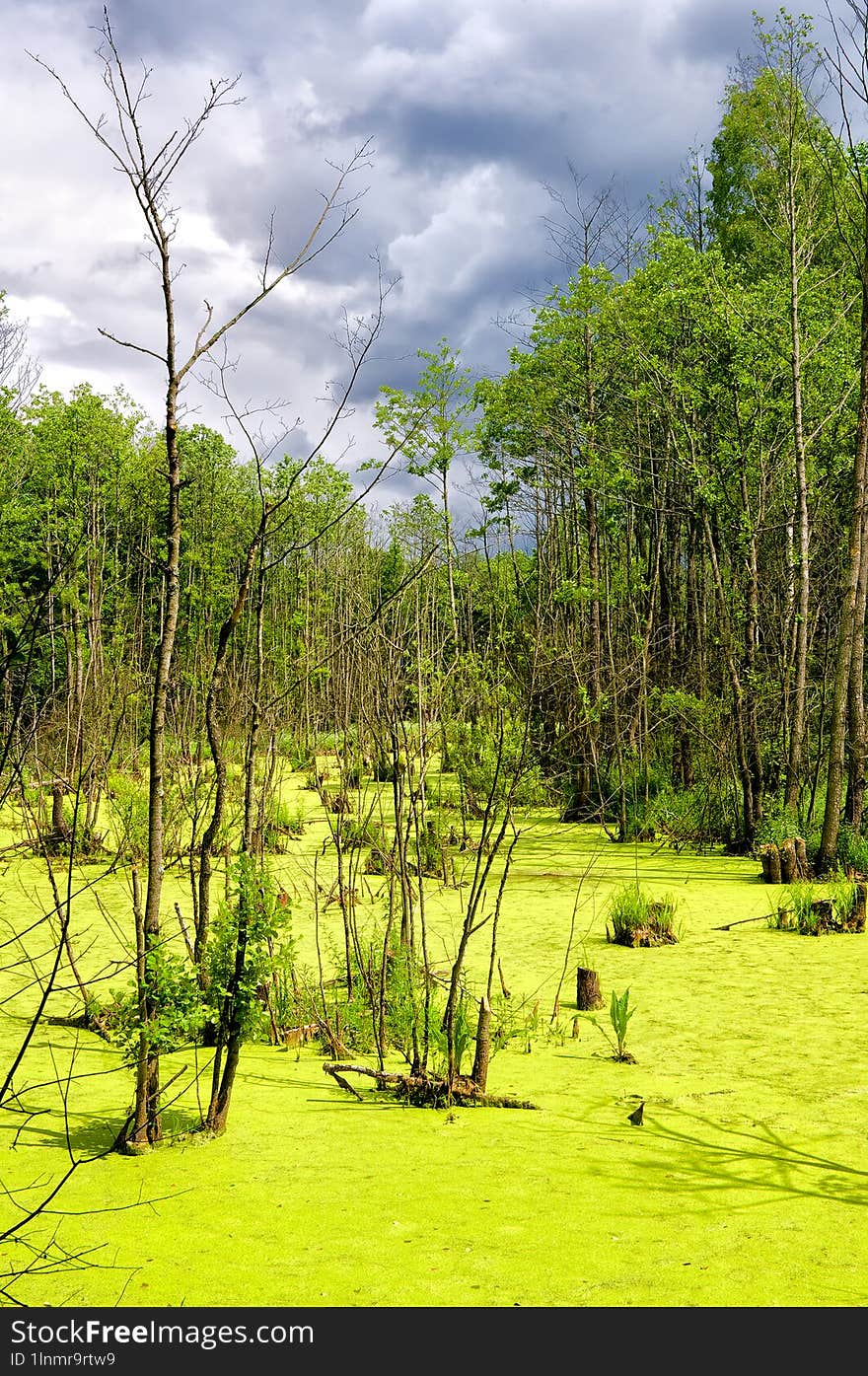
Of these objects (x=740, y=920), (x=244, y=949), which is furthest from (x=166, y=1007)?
(x=740, y=920)

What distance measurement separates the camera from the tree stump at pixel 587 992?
5.01m

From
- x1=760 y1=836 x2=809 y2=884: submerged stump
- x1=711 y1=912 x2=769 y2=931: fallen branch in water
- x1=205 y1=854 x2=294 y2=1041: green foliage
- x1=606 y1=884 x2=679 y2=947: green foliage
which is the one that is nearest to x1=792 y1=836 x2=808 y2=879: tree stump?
x1=760 y1=836 x2=809 y2=884: submerged stump

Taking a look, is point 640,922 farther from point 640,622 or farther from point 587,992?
point 640,622

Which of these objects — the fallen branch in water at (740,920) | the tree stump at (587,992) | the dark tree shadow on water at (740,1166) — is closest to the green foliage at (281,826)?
the fallen branch in water at (740,920)

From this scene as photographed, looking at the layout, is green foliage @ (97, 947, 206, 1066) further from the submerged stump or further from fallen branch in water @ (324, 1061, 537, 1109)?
the submerged stump

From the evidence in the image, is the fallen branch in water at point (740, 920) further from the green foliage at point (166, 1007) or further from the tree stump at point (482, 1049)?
the green foliage at point (166, 1007)

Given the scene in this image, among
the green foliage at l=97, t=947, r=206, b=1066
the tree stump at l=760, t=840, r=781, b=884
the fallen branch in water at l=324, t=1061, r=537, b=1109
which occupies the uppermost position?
the green foliage at l=97, t=947, r=206, b=1066

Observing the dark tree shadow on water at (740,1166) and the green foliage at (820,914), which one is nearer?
the dark tree shadow on water at (740,1166)

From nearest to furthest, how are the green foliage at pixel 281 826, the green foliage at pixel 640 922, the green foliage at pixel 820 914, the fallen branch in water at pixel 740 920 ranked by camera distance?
the green foliage at pixel 640 922, the green foliage at pixel 820 914, the fallen branch in water at pixel 740 920, the green foliage at pixel 281 826

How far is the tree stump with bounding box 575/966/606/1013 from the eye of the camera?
5008 mm

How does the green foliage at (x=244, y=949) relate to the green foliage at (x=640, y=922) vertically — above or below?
above
